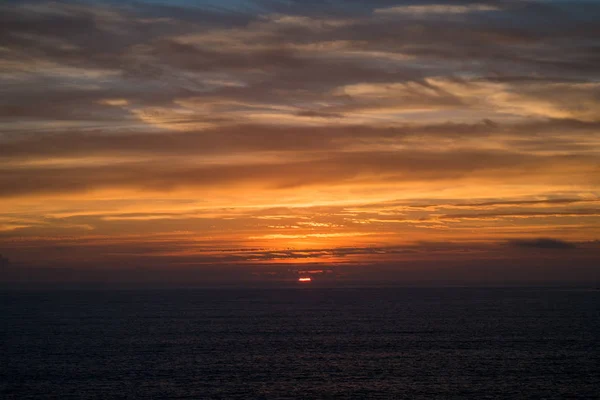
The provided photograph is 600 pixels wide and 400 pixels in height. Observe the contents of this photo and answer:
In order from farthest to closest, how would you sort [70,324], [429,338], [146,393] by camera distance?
[70,324], [429,338], [146,393]

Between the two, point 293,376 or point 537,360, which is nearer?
point 293,376

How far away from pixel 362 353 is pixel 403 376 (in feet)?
75.0

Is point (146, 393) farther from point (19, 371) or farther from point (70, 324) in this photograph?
point (70, 324)

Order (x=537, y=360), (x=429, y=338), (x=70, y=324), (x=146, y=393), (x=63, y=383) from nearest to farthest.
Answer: (x=146, y=393)
(x=63, y=383)
(x=537, y=360)
(x=429, y=338)
(x=70, y=324)

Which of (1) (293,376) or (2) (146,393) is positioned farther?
(1) (293,376)

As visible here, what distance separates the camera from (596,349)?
120 meters

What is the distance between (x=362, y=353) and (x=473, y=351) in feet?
63.8

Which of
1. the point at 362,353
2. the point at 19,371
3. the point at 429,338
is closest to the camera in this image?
the point at 19,371

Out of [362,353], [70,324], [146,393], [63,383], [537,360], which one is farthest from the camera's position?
[70,324]

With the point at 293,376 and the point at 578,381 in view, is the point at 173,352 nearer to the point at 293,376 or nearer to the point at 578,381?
the point at 293,376

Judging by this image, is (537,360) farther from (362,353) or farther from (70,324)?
(70,324)

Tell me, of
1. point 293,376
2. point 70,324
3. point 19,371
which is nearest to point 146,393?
point 293,376

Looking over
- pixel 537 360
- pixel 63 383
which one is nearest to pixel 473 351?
pixel 537 360

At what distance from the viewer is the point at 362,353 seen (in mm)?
115188
